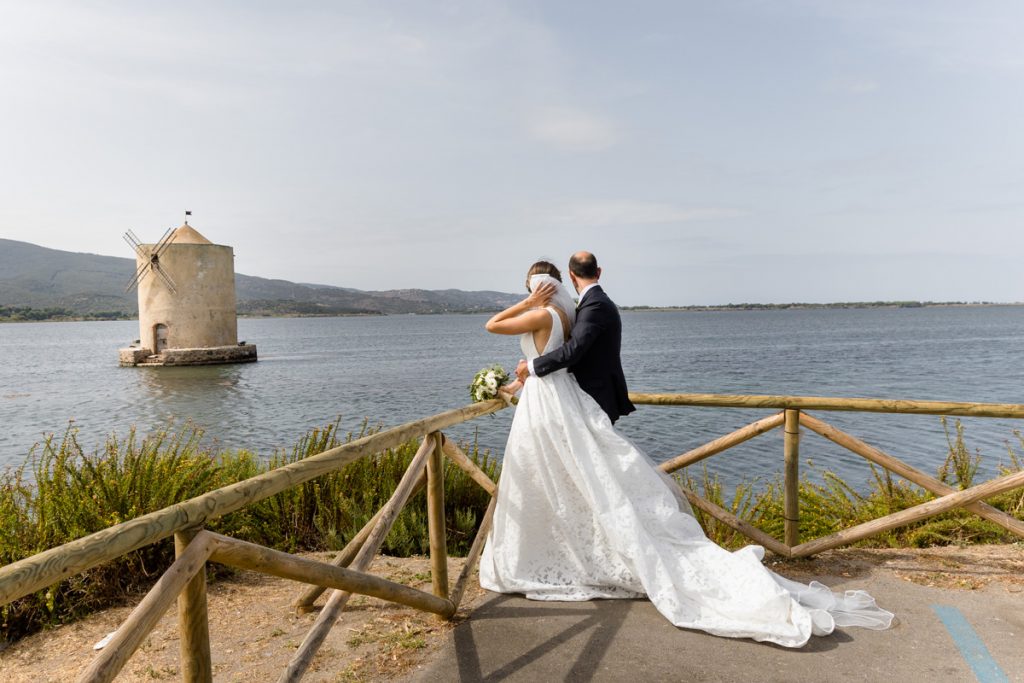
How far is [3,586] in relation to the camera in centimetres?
168

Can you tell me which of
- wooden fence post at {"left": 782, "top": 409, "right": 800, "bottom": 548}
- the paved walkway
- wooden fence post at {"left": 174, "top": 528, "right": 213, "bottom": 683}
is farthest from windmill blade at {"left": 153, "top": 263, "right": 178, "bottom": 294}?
wooden fence post at {"left": 174, "top": 528, "right": 213, "bottom": 683}

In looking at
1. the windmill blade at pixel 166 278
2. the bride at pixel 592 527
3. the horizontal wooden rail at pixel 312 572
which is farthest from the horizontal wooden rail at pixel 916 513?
the windmill blade at pixel 166 278

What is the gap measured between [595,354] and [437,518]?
4.82 ft

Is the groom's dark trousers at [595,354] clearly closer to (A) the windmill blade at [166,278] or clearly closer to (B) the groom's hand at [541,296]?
(B) the groom's hand at [541,296]

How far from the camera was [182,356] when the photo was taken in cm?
4709

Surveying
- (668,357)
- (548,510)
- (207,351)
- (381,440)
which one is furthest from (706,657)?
(668,357)

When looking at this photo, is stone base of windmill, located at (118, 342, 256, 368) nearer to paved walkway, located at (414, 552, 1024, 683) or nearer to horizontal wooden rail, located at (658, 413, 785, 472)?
horizontal wooden rail, located at (658, 413, 785, 472)

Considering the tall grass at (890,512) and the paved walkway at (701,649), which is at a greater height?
the paved walkway at (701,649)

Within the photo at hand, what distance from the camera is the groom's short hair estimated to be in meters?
4.62

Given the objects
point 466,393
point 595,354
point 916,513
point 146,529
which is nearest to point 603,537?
point 595,354

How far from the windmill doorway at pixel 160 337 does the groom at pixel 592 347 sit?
164 ft

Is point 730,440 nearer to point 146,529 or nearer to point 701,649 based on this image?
point 701,649

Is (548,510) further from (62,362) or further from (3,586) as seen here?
(62,362)

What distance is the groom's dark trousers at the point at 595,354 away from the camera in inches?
176
